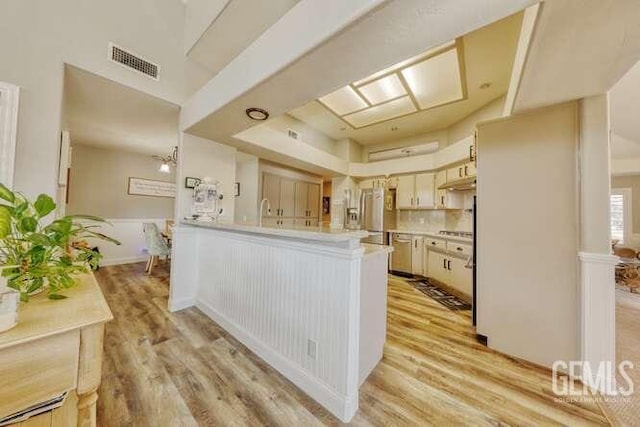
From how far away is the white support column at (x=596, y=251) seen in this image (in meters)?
1.59

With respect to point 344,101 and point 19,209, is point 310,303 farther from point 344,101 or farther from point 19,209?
point 344,101

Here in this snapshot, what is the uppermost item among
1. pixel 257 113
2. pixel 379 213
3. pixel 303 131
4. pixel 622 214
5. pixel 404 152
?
pixel 303 131

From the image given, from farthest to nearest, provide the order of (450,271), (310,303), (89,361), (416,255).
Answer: (416,255), (450,271), (310,303), (89,361)

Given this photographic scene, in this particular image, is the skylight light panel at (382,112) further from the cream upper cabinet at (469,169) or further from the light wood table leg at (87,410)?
the light wood table leg at (87,410)

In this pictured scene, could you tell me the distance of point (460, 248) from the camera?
3.30 meters

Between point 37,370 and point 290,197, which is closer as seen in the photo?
point 37,370

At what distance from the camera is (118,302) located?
2.93m

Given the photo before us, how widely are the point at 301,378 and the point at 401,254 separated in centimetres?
345

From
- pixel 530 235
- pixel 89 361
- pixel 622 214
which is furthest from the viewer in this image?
pixel 622 214

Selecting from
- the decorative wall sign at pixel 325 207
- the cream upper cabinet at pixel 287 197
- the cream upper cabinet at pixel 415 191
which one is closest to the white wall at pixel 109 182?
the cream upper cabinet at pixel 287 197

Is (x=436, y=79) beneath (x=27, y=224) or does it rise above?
above

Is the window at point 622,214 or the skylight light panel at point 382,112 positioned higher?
the skylight light panel at point 382,112

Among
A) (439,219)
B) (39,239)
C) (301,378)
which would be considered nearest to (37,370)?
(39,239)

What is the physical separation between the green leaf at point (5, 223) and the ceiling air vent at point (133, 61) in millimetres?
2378
